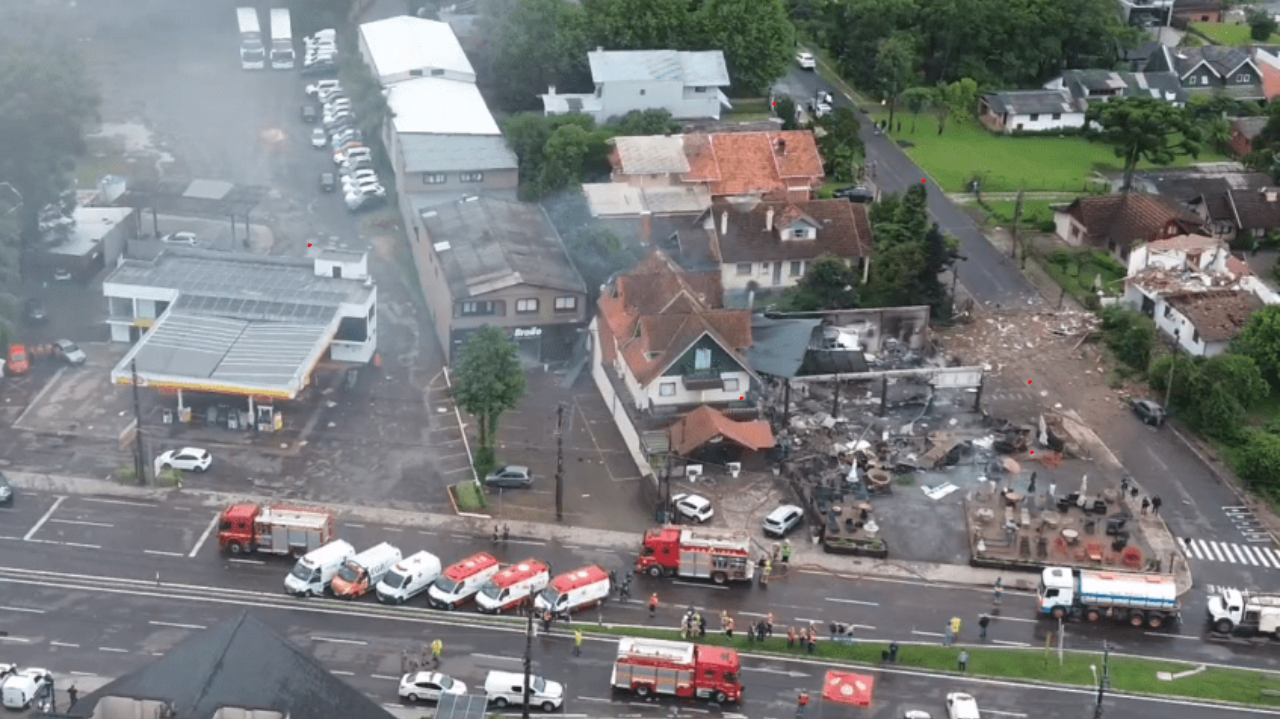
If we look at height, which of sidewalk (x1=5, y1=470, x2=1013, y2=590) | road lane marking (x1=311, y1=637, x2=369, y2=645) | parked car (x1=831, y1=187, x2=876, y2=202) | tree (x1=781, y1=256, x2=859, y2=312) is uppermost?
tree (x1=781, y1=256, x2=859, y2=312)

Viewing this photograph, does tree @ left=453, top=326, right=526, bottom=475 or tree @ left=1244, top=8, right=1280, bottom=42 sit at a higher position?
tree @ left=453, top=326, right=526, bottom=475

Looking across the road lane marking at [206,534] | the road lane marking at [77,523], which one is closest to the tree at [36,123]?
the road lane marking at [77,523]

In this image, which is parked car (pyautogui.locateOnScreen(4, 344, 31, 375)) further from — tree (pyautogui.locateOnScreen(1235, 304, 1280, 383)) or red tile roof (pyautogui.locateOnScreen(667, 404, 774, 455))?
tree (pyautogui.locateOnScreen(1235, 304, 1280, 383))

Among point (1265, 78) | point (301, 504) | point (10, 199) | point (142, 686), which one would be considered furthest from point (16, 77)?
point (1265, 78)

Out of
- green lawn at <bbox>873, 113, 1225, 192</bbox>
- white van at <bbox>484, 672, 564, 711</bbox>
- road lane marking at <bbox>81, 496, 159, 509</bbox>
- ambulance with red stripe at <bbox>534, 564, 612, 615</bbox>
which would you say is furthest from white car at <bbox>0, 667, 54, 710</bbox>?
green lawn at <bbox>873, 113, 1225, 192</bbox>

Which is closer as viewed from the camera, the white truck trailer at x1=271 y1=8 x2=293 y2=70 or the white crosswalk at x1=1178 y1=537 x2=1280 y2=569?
the white crosswalk at x1=1178 y1=537 x2=1280 y2=569

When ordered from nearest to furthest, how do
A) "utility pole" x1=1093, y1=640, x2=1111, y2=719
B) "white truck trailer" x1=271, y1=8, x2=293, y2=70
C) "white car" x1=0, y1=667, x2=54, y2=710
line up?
"white car" x1=0, y1=667, x2=54, y2=710 < "utility pole" x1=1093, y1=640, x2=1111, y2=719 < "white truck trailer" x1=271, y1=8, x2=293, y2=70
